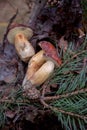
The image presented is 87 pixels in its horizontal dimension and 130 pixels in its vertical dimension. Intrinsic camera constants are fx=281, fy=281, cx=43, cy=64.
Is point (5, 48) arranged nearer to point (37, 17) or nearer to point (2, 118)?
point (37, 17)

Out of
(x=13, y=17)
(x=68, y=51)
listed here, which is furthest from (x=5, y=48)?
(x=68, y=51)

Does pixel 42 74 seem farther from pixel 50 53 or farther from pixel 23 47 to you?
pixel 23 47

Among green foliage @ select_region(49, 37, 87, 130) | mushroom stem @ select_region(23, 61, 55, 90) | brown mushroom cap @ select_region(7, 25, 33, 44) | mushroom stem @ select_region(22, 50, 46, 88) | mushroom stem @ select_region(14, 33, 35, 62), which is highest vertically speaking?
brown mushroom cap @ select_region(7, 25, 33, 44)

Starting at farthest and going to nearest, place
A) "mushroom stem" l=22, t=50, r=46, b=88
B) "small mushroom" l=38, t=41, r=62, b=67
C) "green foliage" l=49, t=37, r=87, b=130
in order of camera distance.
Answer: "mushroom stem" l=22, t=50, r=46, b=88, "small mushroom" l=38, t=41, r=62, b=67, "green foliage" l=49, t=37, r=87, b=130

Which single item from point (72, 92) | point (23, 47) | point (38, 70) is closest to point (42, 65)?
point (38, 70)

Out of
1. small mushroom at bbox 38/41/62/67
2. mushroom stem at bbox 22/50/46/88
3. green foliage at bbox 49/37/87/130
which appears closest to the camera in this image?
green foliage at bbox 49/37/87/130

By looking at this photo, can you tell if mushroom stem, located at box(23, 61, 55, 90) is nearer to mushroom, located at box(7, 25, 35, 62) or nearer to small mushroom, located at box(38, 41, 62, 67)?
small mushroom, located at box(38, 41, 62, 67)

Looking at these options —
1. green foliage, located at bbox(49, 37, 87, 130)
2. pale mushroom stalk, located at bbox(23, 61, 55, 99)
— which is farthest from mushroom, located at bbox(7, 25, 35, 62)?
green foliage, located at bbox(49, 37, 87, 130)

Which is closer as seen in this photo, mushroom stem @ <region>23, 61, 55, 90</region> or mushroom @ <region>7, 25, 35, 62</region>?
mushroom stem @ <region>23, 61, 55, 90</region>

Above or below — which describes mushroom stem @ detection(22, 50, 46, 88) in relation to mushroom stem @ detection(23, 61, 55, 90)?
above
